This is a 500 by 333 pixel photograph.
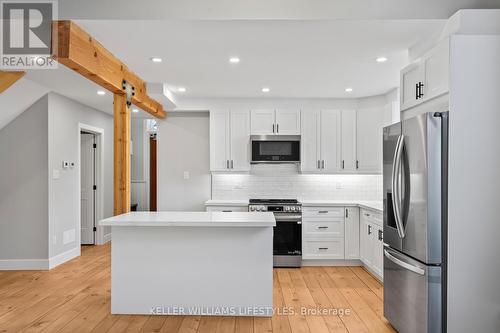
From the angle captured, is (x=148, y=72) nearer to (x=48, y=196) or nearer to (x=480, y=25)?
(x=48, y=196)

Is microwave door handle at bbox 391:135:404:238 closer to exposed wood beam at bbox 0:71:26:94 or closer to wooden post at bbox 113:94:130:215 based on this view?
wooden post at bbox 113:94:130:215

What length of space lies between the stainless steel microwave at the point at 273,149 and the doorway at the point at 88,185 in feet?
10.0

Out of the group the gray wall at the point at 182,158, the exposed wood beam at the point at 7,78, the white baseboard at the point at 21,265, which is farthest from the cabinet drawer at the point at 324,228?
the exposed wood beam at the point at 7,78

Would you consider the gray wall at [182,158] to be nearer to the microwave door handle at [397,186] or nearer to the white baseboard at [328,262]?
the white baseboard at [328,262]

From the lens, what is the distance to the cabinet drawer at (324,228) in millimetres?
5195

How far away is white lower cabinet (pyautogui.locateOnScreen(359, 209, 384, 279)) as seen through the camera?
4.29 m

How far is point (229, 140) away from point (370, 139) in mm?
2135

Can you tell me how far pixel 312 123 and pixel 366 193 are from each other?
1.44 metres

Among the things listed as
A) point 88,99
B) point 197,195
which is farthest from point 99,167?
point 197,195

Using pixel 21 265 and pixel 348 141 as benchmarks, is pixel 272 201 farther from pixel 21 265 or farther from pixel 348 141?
pixel 21 265

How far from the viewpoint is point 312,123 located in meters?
5.57

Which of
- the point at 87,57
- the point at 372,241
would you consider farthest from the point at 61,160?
the point at 372,241

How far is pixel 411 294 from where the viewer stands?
269 cm

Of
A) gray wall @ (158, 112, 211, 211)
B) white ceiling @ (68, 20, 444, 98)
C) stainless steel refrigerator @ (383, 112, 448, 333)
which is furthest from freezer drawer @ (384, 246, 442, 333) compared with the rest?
gray wall @ (158, 112, 211, 211)
